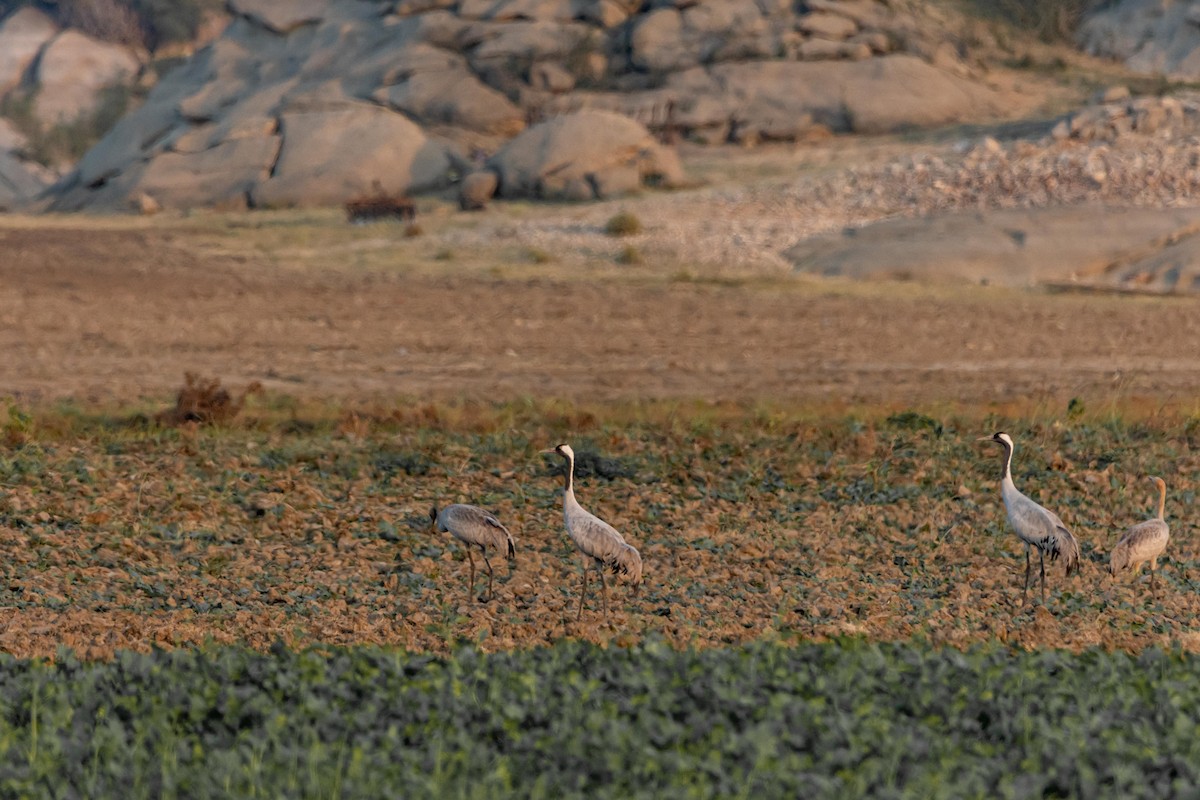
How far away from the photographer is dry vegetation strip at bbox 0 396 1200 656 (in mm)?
10039

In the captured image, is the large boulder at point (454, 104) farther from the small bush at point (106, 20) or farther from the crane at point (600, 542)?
the crane at point (600, 542)

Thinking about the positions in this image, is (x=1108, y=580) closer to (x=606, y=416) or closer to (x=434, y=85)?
(x=606, y=416)

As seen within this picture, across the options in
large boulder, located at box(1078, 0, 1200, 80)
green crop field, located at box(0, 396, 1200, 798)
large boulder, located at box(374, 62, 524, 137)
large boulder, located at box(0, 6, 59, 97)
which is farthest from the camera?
large boulder, located at box(0, 6, 59, 97)

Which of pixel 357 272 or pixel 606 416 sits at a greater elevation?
pixel 606 416

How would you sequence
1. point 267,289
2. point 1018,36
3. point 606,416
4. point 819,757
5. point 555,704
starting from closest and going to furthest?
point 819,757, point 555,704, point 606,416, point 267,289, point 1018,36

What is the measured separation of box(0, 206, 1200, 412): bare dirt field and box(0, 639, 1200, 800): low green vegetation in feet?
36.2

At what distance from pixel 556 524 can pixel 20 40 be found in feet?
243

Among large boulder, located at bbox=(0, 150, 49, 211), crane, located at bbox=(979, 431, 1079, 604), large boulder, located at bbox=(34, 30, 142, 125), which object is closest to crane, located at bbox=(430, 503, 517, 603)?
crane, located at bbox=(979, 431, 1079, 604)

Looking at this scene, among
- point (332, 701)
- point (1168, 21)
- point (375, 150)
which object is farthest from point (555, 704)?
point (1168, 21)

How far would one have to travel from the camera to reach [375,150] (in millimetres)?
47094

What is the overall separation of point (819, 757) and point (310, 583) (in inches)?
200

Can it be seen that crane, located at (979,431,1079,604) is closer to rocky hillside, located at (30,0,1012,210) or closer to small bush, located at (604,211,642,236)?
small bush, located at (604,211,642,236)

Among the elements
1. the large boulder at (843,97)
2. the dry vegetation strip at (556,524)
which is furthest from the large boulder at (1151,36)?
the dry vegetation strip at (556,524)

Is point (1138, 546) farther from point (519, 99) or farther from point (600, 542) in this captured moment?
point (519, 99)
